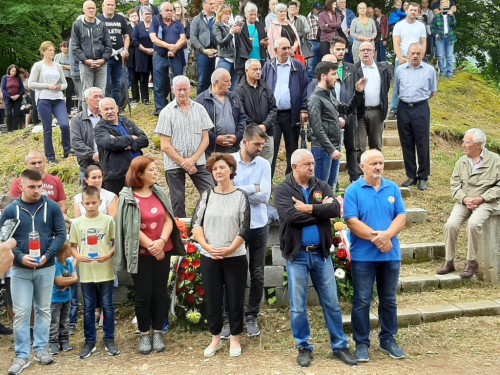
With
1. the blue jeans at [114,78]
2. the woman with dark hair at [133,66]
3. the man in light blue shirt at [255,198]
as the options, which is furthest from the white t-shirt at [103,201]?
the woman with dark hair at [133,66]

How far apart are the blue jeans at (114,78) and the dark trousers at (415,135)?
15.4ft

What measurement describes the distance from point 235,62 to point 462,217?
447 cm

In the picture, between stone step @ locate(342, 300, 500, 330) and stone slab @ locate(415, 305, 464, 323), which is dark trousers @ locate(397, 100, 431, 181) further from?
stone slab @ locate(415, 305, 464, 323)

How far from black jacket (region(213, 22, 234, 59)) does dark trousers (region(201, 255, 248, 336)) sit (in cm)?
507

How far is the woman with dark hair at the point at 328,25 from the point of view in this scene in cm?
1321

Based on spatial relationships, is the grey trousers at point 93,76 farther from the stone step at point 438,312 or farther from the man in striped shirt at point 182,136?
the stone step at point 438,312

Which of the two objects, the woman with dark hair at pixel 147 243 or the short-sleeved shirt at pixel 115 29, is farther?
the short-sleeved shirt at pixel 115 29

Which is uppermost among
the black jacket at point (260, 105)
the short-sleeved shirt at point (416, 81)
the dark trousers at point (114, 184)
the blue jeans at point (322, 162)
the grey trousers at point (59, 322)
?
the short-sleeved shirt at point (416, 81)

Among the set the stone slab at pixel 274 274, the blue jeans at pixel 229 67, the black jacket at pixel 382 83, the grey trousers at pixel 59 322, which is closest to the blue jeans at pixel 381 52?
the blue jeans at pixel 229 67

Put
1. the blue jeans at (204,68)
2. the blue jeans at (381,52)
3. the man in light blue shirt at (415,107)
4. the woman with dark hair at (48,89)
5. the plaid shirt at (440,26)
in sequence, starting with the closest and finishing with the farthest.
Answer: the man in light blue shirt at (415,107) < the woman with dark hair at (48,89) < the blue jeans at (204,68) < the blue jeans at (381,52) < the plaid shirt at (440,26)

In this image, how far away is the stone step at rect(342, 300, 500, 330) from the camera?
22.6 feet

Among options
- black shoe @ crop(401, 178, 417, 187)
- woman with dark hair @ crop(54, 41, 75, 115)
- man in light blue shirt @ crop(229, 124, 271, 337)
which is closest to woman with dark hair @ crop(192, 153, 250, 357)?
man in light blue shirt @ crop(229, 124, 271, 337)

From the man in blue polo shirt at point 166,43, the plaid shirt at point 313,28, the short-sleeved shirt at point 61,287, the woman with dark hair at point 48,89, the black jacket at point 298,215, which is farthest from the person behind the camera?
the plaid shirt at point 313,28

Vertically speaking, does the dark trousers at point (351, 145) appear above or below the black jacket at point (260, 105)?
below
